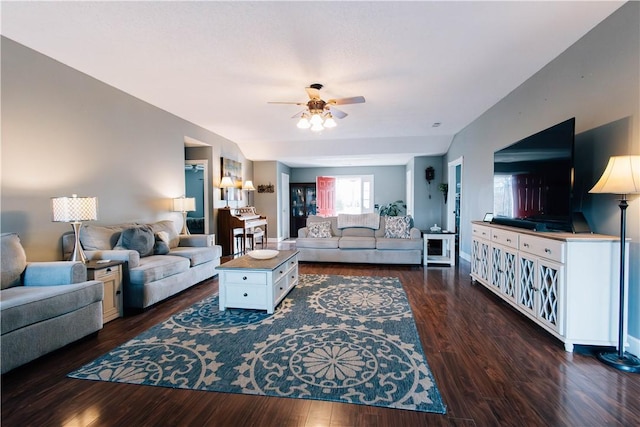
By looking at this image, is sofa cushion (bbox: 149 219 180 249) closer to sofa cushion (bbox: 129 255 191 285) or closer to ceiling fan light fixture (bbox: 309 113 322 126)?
sofa cushion (bbox: 129 255 191 285)

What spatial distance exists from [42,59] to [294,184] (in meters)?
7.14

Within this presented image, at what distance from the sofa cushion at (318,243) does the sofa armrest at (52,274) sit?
3.40m

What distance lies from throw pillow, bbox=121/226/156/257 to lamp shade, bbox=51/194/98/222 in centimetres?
59

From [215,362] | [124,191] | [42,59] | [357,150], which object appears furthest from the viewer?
[357,150]

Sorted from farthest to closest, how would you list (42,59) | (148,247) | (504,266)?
(148,247)
(504,266)
(42,59)

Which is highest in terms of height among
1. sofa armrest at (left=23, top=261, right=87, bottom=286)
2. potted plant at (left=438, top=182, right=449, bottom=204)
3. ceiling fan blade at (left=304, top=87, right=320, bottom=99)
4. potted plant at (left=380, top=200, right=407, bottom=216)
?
ceiling fan blade at (left=304, top=87, right=320, bottom=99)

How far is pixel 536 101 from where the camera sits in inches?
129

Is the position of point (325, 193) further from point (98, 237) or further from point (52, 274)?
point (52, 274)

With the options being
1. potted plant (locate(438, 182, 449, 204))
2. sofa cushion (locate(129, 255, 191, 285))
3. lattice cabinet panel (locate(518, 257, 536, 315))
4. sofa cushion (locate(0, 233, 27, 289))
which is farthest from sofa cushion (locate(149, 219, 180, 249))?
potted plant (locate(438, 182, 449, 204))

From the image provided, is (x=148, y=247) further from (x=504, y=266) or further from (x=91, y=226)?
(x=504, y=266)

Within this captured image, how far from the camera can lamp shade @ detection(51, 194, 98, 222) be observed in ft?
8.75

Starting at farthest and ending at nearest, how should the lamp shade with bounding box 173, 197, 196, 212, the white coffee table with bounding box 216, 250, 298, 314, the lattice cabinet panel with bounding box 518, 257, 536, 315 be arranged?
the lamp shade with bounding box 173, 197, 196, 212, the white coffee table with bounding box 216, 250, 298, 314, the lattice cabinet panel with bounding box 518, 257, 536, 315

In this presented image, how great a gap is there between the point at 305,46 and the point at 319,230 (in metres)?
3.43

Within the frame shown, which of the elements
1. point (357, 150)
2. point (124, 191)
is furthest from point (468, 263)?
point (124, 191)
